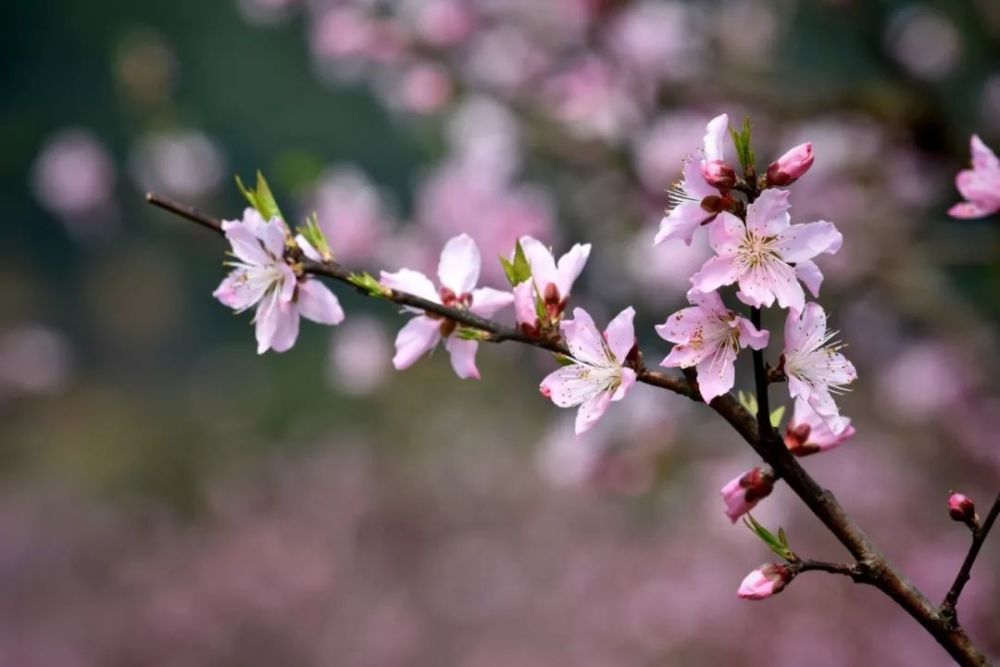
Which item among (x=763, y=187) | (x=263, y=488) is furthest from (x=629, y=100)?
(x=263, y=488)

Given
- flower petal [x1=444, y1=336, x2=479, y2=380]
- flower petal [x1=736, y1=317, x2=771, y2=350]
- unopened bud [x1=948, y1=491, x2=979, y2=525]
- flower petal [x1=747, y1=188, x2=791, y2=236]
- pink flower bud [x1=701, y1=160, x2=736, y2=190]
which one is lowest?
flower petal [x1=444, y1=336, x2=479, y2=380]

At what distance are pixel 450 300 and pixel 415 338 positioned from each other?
0.16 ft

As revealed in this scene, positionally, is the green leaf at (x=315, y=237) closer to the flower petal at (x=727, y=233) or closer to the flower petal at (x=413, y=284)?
the flower petal at (x=413, y=284)

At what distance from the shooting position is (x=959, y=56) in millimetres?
2785

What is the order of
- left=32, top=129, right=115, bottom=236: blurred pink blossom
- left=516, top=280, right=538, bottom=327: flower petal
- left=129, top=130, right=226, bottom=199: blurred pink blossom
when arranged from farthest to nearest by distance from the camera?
left=32, top=129, right=115, bottom=236: blurred pink blossom, left=129, top=130, right=226, bottom=199: blurred pink blossom, left=516, top=280, right=538, bottom=327: flower petal

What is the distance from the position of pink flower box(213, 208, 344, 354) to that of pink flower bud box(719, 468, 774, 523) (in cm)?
29

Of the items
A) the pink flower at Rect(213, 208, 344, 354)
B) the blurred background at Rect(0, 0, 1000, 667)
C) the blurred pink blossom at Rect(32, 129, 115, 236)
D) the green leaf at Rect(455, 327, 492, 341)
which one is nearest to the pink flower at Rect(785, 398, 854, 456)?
the green leaf at Rect(455, 327, 492, 341)

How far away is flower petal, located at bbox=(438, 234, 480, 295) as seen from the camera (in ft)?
2.38

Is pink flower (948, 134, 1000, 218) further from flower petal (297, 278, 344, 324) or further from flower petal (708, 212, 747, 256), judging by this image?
flower petal (297, 278, 344, 324)

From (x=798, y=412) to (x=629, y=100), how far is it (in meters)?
1.71

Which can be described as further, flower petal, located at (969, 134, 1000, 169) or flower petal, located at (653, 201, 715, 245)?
flower petal, located at (969, 134, 1000, 169)

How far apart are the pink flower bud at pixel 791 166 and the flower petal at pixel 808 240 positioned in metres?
0.03

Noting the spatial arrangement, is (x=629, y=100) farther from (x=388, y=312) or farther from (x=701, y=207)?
(x=388, y=312)

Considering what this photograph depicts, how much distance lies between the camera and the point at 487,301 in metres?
0.72
